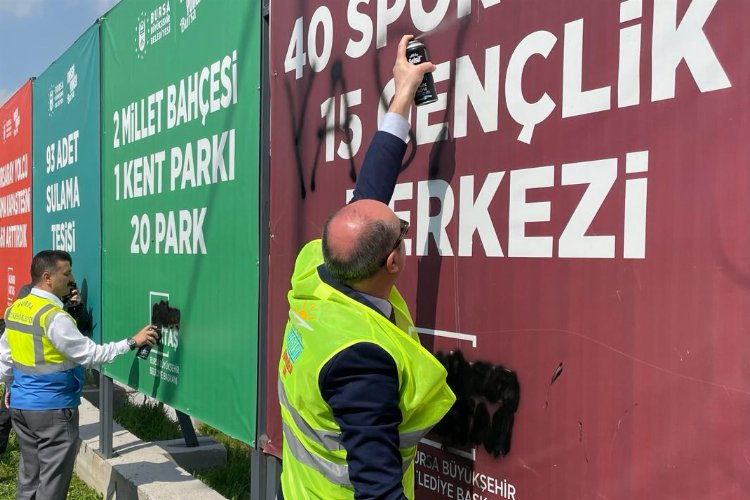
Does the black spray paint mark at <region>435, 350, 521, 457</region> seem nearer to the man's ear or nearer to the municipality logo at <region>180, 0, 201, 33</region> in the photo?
the man's ear

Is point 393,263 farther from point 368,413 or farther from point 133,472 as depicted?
point 133,472

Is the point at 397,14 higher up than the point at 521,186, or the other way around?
the point at 397,14

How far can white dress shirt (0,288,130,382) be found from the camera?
376cm

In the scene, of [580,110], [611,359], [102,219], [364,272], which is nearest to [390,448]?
[364,272]

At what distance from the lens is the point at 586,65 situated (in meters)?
1.58

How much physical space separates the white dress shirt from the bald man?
7.66ft

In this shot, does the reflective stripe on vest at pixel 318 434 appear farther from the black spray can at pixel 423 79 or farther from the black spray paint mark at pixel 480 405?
the black spray can at pixel 423 79

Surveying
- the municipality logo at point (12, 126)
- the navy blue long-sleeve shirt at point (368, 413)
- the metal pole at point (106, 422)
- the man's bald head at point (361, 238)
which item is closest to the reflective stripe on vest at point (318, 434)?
the navy blue long-sleeve shirt at point (368, 413)

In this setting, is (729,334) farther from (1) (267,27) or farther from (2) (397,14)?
(1) (267,27)

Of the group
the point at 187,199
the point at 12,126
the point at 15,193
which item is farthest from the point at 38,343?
the point at 12,126

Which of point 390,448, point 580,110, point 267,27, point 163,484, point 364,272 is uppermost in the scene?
point 267,27

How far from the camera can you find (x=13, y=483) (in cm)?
511

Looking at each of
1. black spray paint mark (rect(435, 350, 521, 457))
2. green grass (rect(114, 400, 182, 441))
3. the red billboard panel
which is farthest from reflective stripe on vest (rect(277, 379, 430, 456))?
the red billboard panel

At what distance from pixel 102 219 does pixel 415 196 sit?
318 cm
